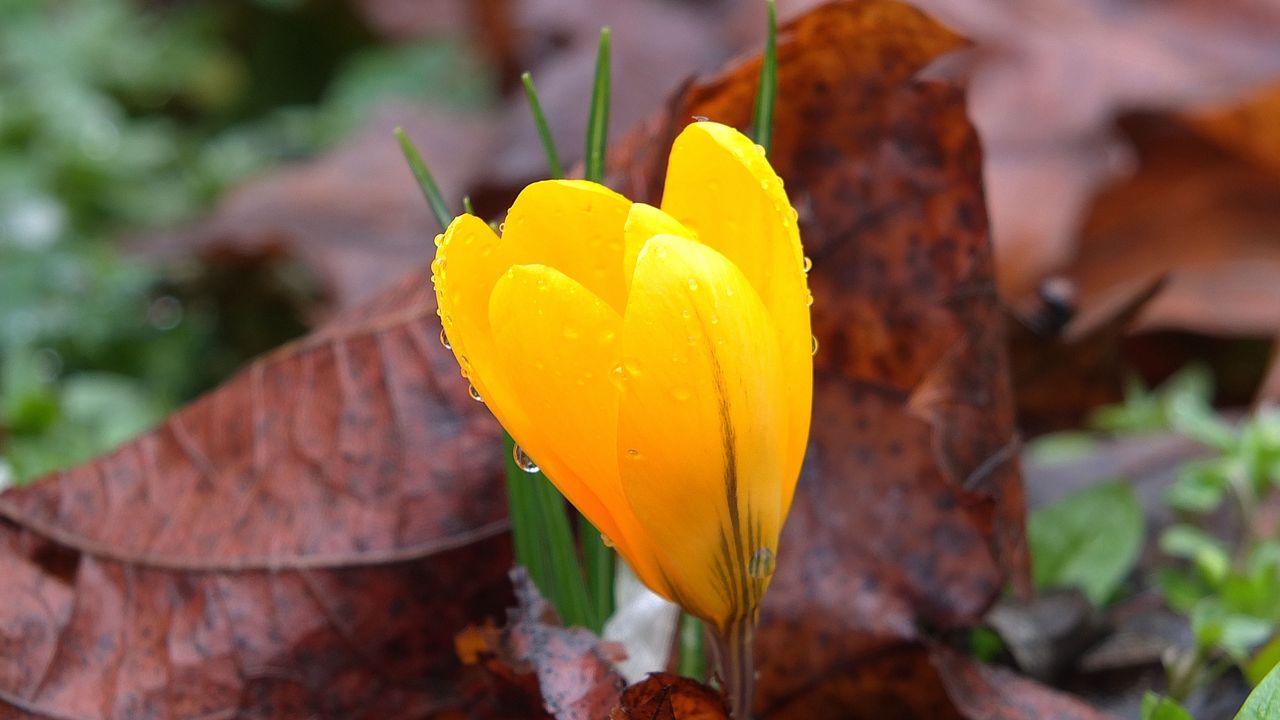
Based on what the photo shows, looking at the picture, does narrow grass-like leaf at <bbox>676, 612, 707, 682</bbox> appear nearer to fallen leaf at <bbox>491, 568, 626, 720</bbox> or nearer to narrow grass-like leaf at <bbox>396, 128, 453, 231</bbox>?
fallen leaf at <bbox>491, 568, 626, 720</bbox>

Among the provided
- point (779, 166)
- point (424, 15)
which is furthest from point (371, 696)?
point (424, 15)

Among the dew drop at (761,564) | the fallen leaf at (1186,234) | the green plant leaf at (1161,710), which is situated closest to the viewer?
the dew drop at (761,564)

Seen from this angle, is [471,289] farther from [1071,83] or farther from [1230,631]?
[1071,83]

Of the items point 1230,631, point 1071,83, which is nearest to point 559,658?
point 1230,631

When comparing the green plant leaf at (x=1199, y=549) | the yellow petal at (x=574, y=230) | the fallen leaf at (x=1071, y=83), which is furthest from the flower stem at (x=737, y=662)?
the fallen leaf at (x=1071, y=83)

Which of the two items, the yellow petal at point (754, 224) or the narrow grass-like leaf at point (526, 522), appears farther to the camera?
the narrow grass-like leaf at point (526, 522)

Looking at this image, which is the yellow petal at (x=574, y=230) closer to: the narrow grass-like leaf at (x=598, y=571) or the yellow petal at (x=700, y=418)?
the yellow petal at (x=700, y=418)

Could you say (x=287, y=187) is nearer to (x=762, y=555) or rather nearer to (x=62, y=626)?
(x=62, y=626)
